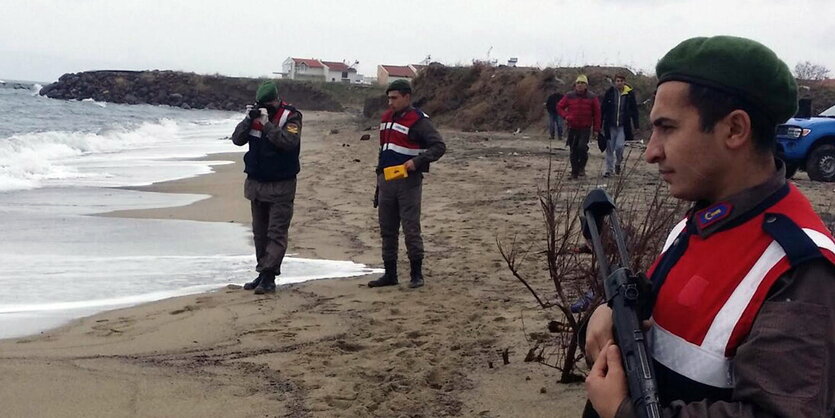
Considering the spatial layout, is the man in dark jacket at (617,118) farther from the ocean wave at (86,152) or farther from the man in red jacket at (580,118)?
the ocean wave at (86,152)

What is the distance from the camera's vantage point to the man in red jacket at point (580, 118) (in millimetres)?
13633

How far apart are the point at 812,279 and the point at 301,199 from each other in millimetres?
12118

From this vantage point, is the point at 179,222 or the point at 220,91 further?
the point at 220,91

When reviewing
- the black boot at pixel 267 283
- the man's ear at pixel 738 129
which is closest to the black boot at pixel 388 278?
the black boot at pixel 267 283

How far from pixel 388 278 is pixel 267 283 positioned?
104cm

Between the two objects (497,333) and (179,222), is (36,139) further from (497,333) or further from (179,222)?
(497,333)

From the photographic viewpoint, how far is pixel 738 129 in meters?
1.63

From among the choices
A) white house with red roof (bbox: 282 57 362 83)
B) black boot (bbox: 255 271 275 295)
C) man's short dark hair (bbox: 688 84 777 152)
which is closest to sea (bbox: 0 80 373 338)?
black boot (bbox: 255 271 275 295)

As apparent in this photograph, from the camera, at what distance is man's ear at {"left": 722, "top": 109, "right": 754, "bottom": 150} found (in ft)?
5.31

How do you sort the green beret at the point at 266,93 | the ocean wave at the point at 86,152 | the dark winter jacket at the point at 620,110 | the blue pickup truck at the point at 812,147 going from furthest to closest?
the ocean wave at the point at 86,152, the dark winter jacket at the point at 620,110, the blue pickup truck at the point at 812,147, the green beret at the point at 266,93

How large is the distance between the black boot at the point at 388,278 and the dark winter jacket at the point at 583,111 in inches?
273

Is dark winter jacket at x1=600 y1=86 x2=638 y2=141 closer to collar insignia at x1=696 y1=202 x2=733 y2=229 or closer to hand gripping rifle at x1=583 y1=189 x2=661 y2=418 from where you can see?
hand gripping rifle at x1=583 y1=189 x2=661 y2=418

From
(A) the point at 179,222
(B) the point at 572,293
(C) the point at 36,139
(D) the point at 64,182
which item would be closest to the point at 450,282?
(B) the point at 572,293

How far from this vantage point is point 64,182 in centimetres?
1595
